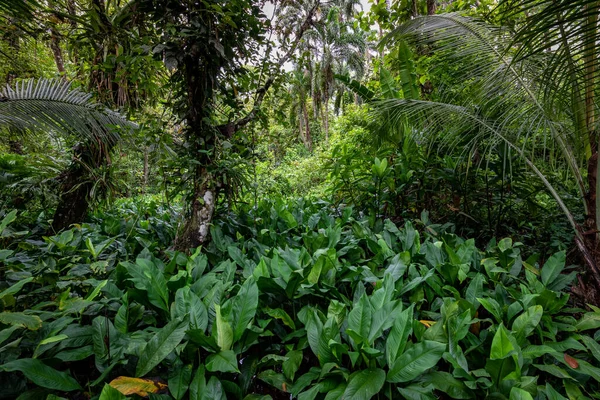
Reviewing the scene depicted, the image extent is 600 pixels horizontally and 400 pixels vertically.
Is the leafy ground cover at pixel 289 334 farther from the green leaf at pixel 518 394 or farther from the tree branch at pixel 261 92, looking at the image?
the tree branch at pixel 261 92

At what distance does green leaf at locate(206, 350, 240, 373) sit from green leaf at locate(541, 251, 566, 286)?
172 centimetres

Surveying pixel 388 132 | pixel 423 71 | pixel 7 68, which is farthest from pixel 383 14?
pixel 7 68

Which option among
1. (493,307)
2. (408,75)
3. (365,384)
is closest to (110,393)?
(365,384)

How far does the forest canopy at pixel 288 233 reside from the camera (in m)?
1.12

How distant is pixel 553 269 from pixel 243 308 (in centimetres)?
174

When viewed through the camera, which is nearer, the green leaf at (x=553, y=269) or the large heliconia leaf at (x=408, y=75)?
the green leaf at (x=553, y=269)

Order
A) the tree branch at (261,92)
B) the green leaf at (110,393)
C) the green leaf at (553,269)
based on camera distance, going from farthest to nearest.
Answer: the tree branch at (261,92), the green leaf at (553,269), the green leaf at (110,393)

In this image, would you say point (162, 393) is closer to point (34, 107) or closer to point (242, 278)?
point (242, 278)

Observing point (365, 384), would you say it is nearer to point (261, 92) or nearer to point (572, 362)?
point (572, 362)

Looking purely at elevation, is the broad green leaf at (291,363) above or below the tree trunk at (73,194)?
below

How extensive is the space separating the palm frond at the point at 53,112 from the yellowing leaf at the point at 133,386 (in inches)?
64.5

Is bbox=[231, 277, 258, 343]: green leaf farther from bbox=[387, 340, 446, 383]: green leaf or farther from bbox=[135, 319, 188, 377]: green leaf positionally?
bbox=[387, 340, 446, 383]: green leaf

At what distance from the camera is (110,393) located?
0.89 m

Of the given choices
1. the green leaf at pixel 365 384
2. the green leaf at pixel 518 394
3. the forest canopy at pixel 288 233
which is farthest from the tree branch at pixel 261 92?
the green leaf at pixel 518 394
